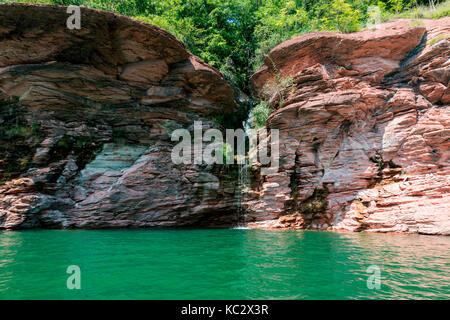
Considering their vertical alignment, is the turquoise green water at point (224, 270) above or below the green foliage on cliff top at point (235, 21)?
below

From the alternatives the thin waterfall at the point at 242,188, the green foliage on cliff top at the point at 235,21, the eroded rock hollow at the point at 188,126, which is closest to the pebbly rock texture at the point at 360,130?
the eroded rock hollow at the point at 188,126

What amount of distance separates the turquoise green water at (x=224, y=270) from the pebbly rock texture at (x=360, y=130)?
343 centimetres

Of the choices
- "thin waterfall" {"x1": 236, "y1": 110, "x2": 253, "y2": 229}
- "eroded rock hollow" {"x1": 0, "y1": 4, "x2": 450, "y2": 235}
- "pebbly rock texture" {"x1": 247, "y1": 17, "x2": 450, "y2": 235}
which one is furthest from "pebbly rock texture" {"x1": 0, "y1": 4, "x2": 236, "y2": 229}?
"pebbly rock texture" {"x1": 247, "y1": 17, "x2": 450, "y2": 235}

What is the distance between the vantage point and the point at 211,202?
1215 centimetres

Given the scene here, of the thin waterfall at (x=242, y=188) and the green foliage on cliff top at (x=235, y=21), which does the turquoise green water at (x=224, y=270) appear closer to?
the thin waterfall at (x=242, y=188)

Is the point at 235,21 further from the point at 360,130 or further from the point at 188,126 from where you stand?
the point at 360,130

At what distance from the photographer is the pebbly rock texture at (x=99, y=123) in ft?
33.8

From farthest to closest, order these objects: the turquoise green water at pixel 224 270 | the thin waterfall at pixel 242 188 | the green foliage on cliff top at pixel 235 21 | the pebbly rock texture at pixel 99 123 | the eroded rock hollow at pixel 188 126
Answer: the green foliage on cliff top at pixel 235 21, the thin waterfall at pixel 242 188, the pebbly rock texture at pixel 99 123, the eroded rock hollow at pixel 188 126, the turquoise green water at pixel 224 270

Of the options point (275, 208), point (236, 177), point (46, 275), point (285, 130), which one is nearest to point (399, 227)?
point (275, 208)

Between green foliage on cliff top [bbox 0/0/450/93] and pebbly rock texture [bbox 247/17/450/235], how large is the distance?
3582mm

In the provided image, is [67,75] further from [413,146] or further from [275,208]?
[413,146]

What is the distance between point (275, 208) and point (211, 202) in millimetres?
3109

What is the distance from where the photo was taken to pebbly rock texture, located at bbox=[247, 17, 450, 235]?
9.49 metres

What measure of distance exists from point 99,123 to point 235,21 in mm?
12660
